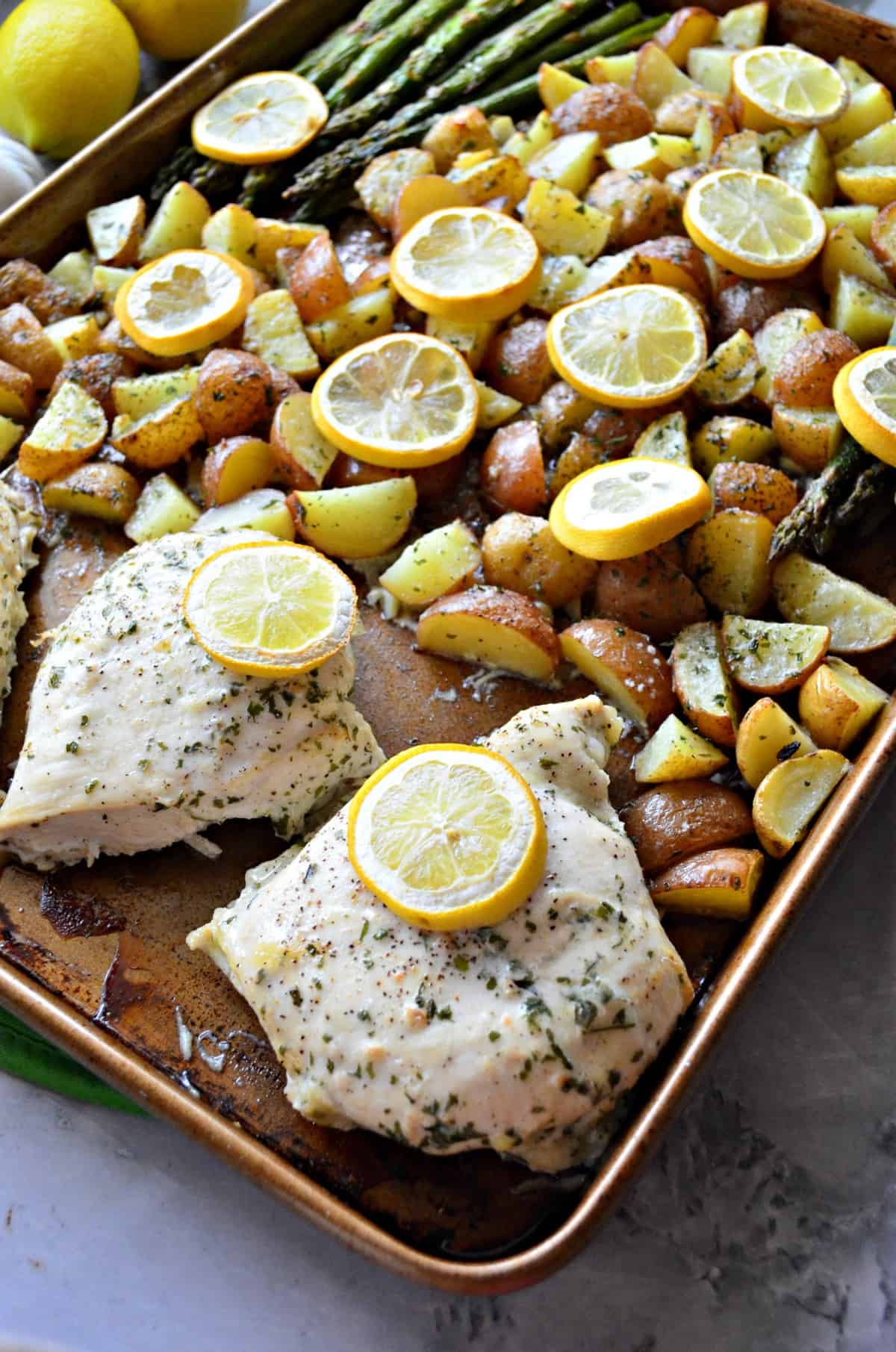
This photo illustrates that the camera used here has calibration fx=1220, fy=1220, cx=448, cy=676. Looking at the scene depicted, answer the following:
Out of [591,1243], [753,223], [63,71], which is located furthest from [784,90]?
[591,1243]

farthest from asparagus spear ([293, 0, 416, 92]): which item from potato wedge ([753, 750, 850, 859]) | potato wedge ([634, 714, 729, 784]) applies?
potato wedge ([753, 750, 850, 859])

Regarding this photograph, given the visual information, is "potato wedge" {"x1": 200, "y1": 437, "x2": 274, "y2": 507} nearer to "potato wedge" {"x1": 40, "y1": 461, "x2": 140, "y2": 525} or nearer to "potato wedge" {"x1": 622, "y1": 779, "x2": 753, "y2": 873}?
"potato wedge" {"x1": 40, "y1": 461, "x2": 140, "y2": 525}

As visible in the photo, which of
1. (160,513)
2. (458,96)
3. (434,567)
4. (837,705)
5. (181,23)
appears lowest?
(837,705)

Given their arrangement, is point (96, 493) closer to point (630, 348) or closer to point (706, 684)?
point (630, 348)

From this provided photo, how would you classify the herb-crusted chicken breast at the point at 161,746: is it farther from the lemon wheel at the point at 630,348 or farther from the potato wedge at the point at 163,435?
the lemon wheel at the point at 630,348

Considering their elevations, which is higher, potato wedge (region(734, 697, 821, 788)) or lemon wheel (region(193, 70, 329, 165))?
lemon wheel (region(193, 70, 329, 165))

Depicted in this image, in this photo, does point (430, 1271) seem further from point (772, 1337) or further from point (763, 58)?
point (763, 58)

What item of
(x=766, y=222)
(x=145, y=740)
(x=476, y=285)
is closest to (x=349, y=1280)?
(x=145, y=740)
